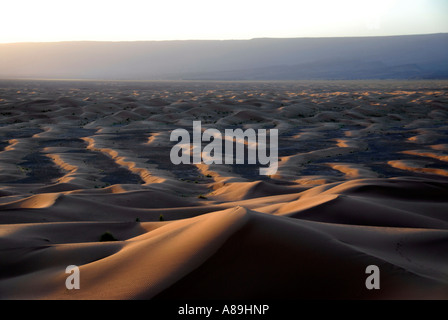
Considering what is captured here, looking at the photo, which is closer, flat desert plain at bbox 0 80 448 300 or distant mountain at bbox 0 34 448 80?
flat desert plain at bbox 0 80 448 300

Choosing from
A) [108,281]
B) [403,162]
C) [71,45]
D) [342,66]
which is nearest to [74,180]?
[108,281]

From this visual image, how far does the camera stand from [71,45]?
140000mm

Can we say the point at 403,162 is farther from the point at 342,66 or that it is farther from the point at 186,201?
the point at 342,66

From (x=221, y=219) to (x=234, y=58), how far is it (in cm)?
11681

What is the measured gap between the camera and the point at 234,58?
117 meters

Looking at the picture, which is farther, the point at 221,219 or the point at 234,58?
the point at 234,58

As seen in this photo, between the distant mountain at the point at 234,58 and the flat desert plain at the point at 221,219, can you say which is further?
the distant mountain at the point at 234,58

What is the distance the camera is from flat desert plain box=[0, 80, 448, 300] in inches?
95.7

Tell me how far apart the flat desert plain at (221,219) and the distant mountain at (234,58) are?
261ft

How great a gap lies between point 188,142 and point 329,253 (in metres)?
7.83

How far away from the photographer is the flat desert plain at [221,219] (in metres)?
2.43

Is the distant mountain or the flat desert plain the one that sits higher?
the distant mountain

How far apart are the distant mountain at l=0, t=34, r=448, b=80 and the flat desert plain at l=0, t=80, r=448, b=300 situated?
79.6 meters
